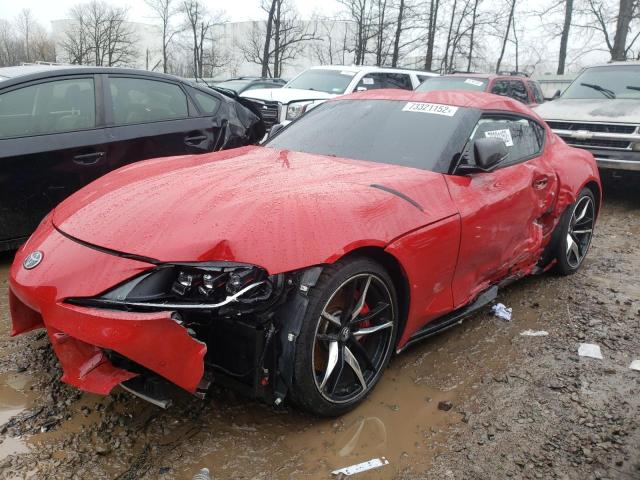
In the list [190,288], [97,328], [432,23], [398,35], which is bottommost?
[97,328]

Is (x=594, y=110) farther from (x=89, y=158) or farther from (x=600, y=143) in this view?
(x=89, y=158)

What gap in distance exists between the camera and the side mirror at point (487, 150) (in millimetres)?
3049

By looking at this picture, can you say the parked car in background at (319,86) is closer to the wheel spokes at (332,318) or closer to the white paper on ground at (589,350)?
the white paper on ground at (589,350)

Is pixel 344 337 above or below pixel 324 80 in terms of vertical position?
below

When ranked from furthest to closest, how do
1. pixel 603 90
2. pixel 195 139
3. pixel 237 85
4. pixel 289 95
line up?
pixel 237 85
pixel 289 95
pixel 603 90
pixel 195 139

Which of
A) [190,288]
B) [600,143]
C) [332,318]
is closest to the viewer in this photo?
[190,288]

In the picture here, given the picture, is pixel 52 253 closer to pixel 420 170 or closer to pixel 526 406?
pixel 420 170

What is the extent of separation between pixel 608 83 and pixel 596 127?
4.52ft

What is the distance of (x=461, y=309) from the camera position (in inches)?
127

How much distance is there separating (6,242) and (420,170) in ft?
10.1

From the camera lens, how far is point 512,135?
3.73 m

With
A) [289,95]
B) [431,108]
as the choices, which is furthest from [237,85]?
[431,108]

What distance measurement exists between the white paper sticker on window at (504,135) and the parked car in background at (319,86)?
206 inches

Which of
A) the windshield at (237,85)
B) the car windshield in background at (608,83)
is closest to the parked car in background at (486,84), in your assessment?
the car windshield in background at (608,83)
